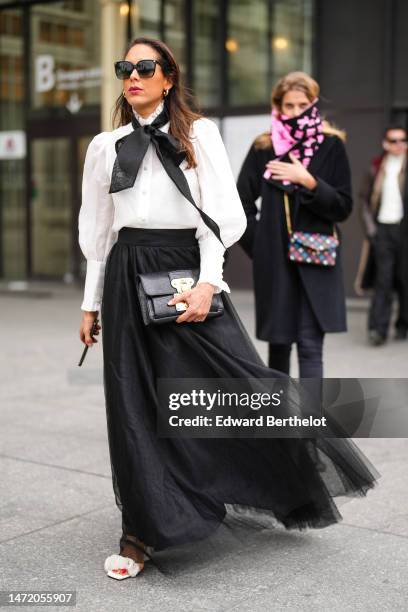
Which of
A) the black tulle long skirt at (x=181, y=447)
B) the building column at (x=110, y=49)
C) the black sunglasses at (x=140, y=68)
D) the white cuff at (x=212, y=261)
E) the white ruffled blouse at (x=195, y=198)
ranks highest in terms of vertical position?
the building column at (x=110, y=49)

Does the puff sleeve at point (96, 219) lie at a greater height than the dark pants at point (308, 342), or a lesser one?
greater

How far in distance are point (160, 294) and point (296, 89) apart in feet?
5.91

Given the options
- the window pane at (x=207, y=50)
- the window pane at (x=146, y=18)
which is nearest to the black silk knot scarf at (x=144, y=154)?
the window pane at (x=207, y=50)

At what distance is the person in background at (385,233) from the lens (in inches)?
354

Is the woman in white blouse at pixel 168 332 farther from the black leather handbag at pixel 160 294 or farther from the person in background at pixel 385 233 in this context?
the person in background at pixel 385 233

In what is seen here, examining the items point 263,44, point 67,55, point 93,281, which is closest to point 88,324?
point 93,281

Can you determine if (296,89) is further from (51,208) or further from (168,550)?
(51,208)

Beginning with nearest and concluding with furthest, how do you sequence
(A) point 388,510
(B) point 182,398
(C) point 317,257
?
(B) point 182,398
(A) point 388,510
(C) point 317,257

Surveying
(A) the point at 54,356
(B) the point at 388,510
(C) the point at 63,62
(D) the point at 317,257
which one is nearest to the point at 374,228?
(A) the point at 54,356

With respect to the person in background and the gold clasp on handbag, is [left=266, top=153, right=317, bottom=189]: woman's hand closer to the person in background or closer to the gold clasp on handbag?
the gold clasp on handbag

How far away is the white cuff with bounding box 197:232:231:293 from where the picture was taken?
342cm

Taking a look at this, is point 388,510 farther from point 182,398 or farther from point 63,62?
point 63,62

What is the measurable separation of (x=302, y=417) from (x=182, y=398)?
45 centimetres

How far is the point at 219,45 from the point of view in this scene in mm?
13898
